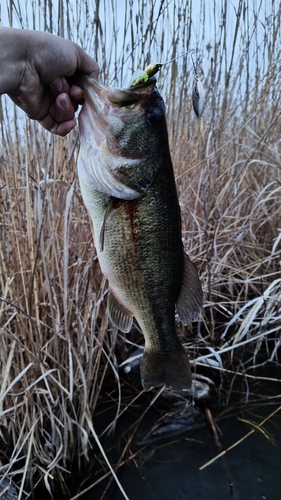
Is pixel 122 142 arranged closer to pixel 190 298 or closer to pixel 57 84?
pixel 57 84

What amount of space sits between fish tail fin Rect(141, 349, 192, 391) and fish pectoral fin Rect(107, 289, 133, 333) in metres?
0.14

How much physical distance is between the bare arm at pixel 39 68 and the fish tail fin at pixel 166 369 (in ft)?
2.59

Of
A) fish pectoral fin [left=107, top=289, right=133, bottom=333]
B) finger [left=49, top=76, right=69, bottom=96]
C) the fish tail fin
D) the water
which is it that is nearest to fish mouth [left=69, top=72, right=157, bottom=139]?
finger [left=49, top=76, right=69, bottom=96]

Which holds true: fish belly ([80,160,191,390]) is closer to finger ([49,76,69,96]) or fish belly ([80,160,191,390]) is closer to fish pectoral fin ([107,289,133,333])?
fish pectoral fin ([107,289,133,333])

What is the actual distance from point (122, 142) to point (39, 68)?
32 centimetres

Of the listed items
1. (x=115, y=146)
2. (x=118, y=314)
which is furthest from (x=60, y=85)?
(x=118, y=314)

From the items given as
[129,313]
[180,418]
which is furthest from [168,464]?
[129,313]

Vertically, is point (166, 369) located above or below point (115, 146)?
below

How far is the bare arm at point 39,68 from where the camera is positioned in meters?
1.21

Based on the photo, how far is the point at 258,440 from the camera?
7.77 feet

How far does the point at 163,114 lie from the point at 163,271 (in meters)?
0.42

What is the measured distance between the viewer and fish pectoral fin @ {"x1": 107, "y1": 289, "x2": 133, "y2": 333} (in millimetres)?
1369

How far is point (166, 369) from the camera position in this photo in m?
1.48

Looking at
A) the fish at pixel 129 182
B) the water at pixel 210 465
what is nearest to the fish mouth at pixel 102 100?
the fish at pixel 129 182
